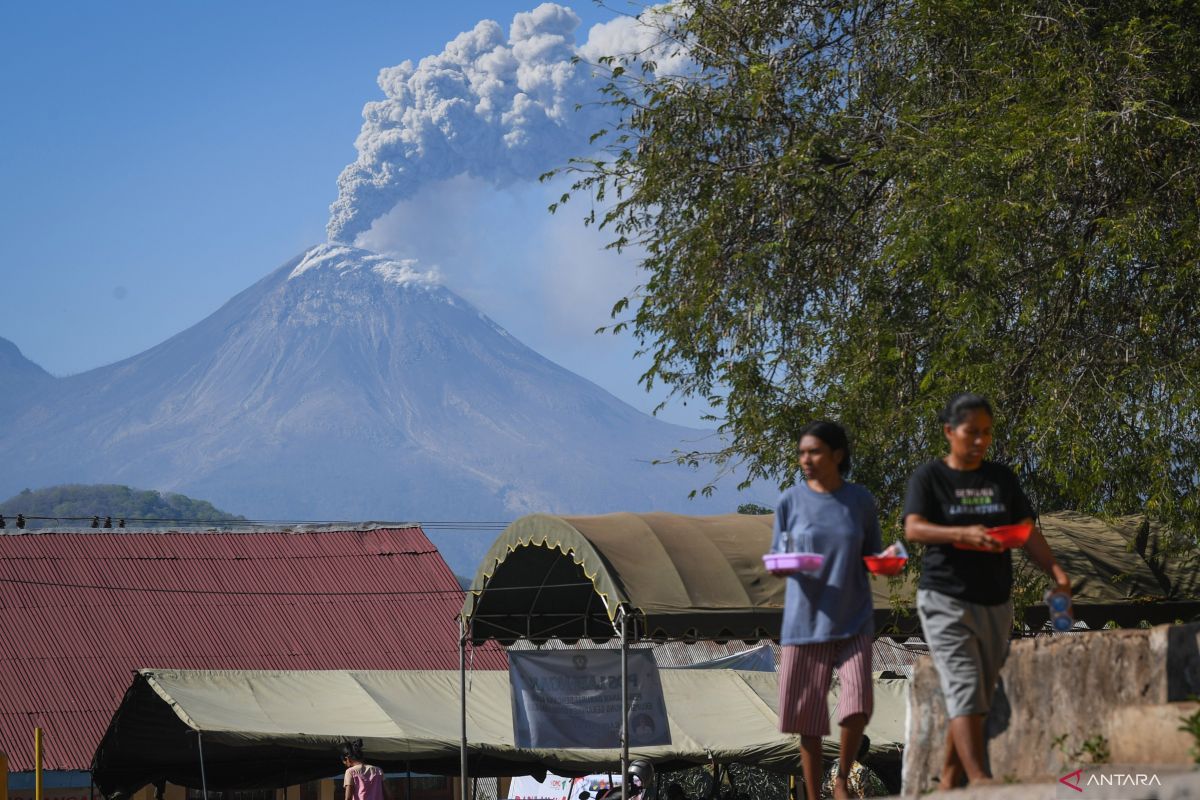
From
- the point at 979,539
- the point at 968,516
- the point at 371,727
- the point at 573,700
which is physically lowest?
the point at 371,727

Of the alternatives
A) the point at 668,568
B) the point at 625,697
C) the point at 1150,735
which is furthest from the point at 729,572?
the point at 1150,735

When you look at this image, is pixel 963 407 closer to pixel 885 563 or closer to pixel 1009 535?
pixel 1009 535

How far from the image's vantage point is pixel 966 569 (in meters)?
6.36

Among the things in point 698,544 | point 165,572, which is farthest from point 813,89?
point 165,572

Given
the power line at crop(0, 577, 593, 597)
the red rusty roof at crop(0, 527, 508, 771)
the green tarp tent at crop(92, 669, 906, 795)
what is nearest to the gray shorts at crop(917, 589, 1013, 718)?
the green tarp tent at crop(92, 669, 906, 795)

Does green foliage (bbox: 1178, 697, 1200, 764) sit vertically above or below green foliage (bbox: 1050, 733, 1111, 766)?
above

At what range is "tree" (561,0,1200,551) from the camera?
1338 cm

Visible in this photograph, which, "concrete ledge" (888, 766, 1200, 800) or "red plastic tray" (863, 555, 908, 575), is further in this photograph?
"red plastic tray" (863, 555, 908, 575)

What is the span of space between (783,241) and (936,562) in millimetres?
9861

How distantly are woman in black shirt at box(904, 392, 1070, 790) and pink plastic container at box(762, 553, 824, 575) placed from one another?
627mm

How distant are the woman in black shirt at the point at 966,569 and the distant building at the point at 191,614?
28.0 meters

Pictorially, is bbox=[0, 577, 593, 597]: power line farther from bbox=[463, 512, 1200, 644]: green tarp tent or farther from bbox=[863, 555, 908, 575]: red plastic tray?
bbox=[863, 555, 908, 575]: red plastic tray

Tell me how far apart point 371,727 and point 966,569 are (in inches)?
595

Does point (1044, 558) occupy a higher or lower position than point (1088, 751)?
higher
